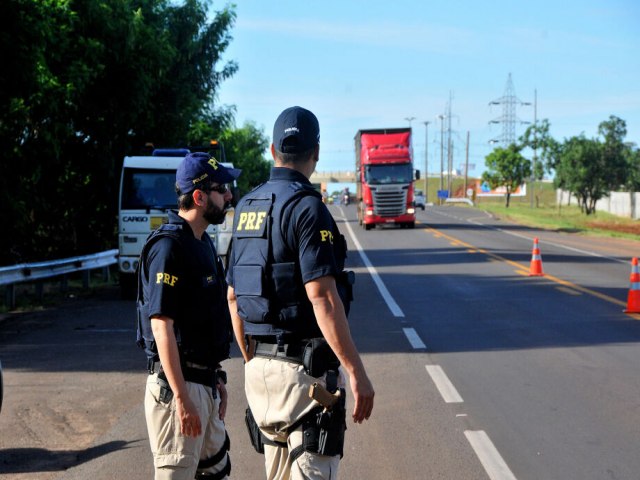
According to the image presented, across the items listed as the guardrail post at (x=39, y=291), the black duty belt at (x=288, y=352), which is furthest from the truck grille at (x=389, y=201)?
the black duty belt at (x=288, y=352)

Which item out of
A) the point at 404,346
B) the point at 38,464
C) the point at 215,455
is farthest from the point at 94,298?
the point at 215,455


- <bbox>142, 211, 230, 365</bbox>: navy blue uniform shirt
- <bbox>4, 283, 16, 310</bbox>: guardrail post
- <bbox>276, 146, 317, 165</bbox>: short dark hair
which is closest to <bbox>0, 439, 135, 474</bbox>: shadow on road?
<bbox>142, 211, 230, 365</bbox>: navy blue uniform shirt

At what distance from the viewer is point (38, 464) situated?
6703 millimetres

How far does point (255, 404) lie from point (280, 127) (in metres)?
1.19

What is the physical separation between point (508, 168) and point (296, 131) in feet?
325

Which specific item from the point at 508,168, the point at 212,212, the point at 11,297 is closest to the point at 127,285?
the point at 11,297

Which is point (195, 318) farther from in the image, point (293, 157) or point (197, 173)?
point (293, 157)

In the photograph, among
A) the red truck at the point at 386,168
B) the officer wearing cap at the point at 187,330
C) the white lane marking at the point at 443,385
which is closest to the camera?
the officer wearing cap at the point at 187,330

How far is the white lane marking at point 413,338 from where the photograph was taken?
11648mm

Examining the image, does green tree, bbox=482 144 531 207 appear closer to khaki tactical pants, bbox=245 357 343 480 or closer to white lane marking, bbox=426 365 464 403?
white lane marking, bbox=426 365 464 403

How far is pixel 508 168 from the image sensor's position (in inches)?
3976

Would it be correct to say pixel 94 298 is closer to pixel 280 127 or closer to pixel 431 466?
pixel 431 466

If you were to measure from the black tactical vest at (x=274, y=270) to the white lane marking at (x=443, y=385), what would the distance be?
469cm

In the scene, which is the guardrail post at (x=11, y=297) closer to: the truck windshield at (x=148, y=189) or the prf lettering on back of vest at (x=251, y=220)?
the truck windshield at (x=148, y=189)
